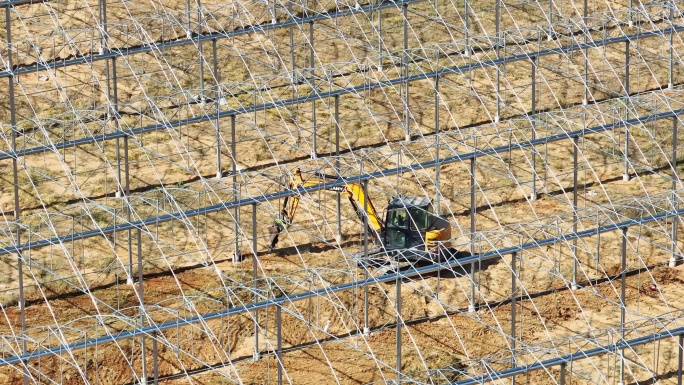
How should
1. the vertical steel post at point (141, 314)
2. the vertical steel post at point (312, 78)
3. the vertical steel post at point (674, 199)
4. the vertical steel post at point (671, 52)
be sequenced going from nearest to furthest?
the vertical steel post at point (141, 314) → the vertical steel post at point (674, 199) → the vertical steel post at point (312, 78) → the vertical steel post at point (671, 52)

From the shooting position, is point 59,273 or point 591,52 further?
point 591,52

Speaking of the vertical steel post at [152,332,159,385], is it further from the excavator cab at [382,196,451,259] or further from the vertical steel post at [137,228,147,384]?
the excavator cab at [382,196,451,259]

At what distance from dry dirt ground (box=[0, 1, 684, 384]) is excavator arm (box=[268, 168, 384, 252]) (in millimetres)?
608

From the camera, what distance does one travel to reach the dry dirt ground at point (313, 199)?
1738 inches

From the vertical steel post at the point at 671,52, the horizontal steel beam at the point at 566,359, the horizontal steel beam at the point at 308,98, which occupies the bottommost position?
the vertical steel post at the point at 671,52

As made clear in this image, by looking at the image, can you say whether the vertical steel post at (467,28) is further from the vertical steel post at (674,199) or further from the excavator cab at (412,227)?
the excavator cab at (412,227)

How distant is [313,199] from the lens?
168 feet

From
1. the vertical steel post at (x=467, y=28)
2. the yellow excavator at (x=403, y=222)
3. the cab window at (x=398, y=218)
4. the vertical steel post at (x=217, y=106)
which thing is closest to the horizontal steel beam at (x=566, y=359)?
the yellow excavator at (x=403, y=222)

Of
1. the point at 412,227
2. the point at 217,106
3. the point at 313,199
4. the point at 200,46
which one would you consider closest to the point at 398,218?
the point at 412,227

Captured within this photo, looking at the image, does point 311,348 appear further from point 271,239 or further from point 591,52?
point 591,52

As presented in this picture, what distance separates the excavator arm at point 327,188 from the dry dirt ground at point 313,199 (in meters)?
0.61

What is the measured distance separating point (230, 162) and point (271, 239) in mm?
4718

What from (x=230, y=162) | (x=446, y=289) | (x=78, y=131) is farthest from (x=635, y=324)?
(x=78, y=131)

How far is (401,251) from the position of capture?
151ft
